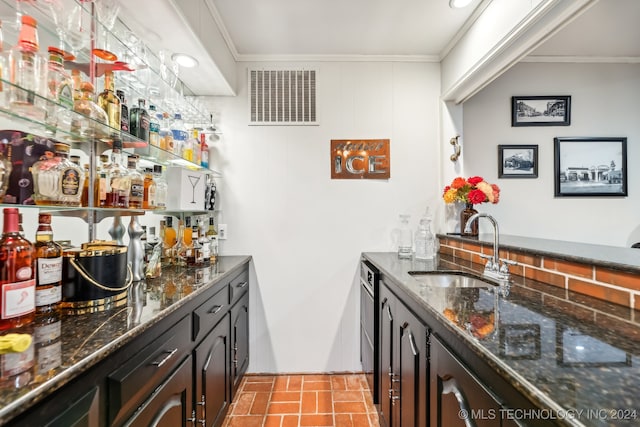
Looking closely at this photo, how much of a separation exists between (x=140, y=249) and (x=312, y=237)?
53.2 inches

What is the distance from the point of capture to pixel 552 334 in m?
0.81

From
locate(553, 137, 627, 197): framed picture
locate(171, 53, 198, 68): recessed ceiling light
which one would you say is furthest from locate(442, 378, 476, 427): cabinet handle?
locate(553, 137, 627, 197): framed picture

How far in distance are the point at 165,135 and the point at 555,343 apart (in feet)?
6.31

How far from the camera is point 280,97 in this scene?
8.35 ft

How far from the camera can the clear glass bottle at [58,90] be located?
0.96 metres

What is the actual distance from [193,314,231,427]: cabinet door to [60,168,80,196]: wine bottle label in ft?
2.64

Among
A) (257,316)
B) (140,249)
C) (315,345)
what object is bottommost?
(315,345)

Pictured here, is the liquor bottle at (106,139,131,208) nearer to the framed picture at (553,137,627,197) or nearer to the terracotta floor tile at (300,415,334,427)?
the terracotta floor tile at (300,415,334,427)

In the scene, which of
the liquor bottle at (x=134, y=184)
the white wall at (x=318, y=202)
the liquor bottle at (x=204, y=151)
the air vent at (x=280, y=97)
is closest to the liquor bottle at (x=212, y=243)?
the white wall at (x=318, y=202)

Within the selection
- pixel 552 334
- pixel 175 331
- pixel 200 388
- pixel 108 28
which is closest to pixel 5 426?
pixel 175 331

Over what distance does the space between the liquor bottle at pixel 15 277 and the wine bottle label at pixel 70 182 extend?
0.60 feet

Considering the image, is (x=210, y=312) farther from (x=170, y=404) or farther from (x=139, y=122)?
(x=139, y=122)

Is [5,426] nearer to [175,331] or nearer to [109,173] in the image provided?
[175,331]

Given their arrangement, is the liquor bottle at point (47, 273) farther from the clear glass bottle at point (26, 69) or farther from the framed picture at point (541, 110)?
the framed picture at point (541, 110)
